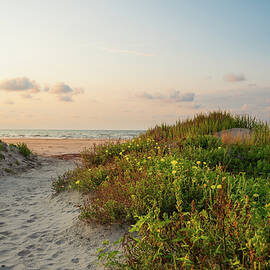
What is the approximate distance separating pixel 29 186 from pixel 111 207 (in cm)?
620

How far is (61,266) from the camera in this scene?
12.8ft

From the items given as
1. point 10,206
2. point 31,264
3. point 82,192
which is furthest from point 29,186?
point 31,264

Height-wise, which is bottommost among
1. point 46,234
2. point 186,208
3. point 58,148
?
point 46,234

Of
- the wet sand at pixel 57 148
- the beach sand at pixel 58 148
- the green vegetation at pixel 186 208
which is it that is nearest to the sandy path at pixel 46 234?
the green vegetation at pixel 186 208

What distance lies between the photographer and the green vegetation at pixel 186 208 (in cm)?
287

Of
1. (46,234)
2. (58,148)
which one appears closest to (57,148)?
(58,148)

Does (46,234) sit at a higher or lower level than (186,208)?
lower

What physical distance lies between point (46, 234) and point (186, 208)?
2.88 metres

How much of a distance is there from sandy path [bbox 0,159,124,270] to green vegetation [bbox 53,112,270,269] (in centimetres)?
34

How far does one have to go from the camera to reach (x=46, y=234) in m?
5.19

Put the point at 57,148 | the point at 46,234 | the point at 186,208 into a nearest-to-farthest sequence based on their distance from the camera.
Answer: the point at 186,208 → the point at 46,234 → the point at 57,148

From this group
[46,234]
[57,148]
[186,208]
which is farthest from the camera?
[57,148]

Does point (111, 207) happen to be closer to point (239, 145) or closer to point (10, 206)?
point (10, 206)

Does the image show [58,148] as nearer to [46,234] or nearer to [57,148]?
[57,148]
